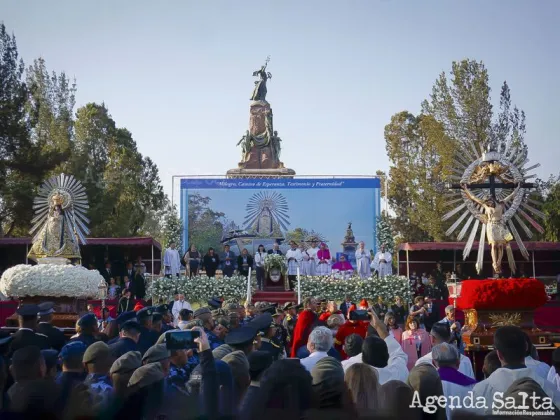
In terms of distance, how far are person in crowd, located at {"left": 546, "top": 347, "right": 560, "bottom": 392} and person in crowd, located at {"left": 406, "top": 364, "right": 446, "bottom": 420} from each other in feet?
3.48

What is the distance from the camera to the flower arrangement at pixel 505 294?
1230 centimetres

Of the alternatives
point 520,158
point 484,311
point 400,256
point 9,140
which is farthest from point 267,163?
point 484,311

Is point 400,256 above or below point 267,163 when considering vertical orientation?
below

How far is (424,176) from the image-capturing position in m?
40.3

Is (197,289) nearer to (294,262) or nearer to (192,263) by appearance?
(192,263)

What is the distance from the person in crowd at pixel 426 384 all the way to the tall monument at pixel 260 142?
28289 mm

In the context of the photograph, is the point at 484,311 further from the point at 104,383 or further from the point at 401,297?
the point at 401,297

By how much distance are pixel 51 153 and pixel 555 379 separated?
28.1 meters

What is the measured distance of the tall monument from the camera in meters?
33.7

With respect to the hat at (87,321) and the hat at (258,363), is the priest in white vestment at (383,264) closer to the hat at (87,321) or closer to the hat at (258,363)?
the hat at (87,321)

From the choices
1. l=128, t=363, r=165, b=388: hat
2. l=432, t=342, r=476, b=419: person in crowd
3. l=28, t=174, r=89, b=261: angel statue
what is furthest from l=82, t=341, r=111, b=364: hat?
l=28, t=174, r=89, b=261: angel statue

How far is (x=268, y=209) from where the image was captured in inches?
1201

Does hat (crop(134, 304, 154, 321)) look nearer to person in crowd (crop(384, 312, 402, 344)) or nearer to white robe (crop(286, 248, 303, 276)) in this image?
person in crowd (crop(384, 312, 402, 344))

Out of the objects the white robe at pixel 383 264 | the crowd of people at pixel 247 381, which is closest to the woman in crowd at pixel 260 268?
the white robe at pixel 383 264
